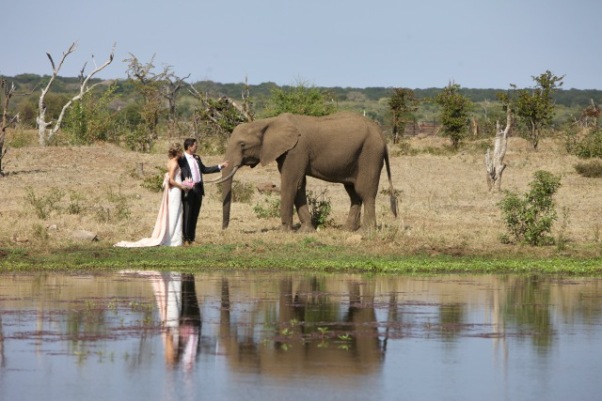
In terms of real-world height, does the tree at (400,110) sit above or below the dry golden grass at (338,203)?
above

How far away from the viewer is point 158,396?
9.14m

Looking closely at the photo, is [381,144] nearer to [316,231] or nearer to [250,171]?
[316,231]

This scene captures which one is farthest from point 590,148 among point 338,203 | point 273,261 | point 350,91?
point 350,91

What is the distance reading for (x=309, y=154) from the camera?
23.0 m

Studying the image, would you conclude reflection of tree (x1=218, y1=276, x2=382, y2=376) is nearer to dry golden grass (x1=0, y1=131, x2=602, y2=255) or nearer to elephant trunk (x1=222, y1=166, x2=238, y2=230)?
dry golden grass (x1=0, y1=131, x2=602, y2=255)

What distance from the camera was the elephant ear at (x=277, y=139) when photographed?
22.7m

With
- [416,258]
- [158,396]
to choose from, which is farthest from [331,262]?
[158,396]

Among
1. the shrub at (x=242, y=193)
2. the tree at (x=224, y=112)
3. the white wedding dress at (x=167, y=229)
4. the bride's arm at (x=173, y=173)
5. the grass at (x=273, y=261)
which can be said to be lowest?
the grass at (x=273, y=261)

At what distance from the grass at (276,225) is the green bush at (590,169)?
18.0 inches

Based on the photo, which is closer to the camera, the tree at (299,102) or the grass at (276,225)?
the grass at (276,225)

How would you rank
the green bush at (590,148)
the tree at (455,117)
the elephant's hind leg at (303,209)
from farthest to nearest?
the tree at (455,117) → the green bush at (590,148) → the elephant's hind leg at (303,209)

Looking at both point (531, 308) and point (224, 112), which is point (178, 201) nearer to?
point (531, 308)

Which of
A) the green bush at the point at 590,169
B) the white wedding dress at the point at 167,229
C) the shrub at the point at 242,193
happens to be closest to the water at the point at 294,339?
the white wedding dress at the point at 167,229

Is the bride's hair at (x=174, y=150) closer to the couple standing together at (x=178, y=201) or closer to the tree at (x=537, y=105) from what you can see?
the couple standing together at (x=178, y=201)
